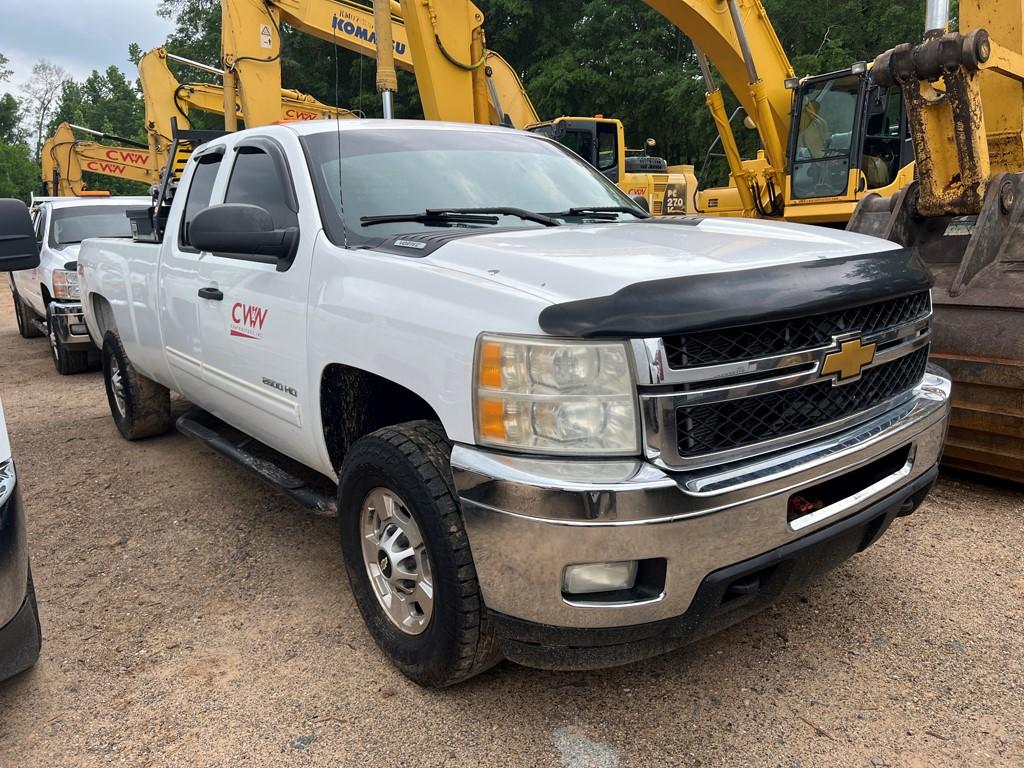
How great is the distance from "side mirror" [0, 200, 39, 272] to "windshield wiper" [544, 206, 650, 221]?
193 cm

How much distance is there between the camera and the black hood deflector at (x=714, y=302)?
201 centimetres

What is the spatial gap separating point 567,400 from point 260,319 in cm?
172

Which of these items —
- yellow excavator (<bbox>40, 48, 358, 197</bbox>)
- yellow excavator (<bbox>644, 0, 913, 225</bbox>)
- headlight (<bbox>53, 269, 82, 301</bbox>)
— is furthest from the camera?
yellow excavator (<bbox>40, 48, 358, 197</bbox>)

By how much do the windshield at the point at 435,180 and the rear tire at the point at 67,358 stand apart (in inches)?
244

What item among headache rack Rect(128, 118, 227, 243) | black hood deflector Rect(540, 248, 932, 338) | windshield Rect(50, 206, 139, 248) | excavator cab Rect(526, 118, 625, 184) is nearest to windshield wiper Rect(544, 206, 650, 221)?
black hood deflector Rect(540, 248, 932, 338)

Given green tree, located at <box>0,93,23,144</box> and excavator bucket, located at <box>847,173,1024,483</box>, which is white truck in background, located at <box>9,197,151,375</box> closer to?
excavator bucket, located at <box>847,173,1024,483</box>

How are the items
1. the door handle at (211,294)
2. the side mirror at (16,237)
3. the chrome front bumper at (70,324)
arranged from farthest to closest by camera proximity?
the chrome front bumper at (70,324), the door handle at (211,294), the side mirror at (16,237)

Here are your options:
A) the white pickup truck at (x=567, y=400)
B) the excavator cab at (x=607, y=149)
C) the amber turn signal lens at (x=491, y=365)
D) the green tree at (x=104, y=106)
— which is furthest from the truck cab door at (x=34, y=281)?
the green tree at (x=104, y=106)

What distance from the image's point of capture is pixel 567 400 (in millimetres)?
2076

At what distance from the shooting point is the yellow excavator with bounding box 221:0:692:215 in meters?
8.55

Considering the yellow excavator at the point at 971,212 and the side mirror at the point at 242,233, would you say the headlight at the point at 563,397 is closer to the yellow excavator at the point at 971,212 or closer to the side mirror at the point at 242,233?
the side mirror at the point at 242,233

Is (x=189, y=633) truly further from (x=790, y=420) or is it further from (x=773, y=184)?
(x=773, y=184)

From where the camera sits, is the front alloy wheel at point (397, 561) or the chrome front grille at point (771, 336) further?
the front alloy wheel at point (397, 561)

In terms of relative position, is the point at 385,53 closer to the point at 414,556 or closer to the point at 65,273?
the point at 414,556
